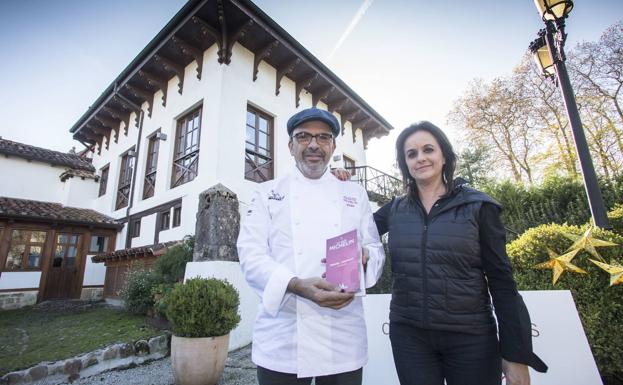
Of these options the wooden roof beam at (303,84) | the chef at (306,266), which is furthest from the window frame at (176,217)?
the chef at (306,266)

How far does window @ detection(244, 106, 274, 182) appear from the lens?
8316mm

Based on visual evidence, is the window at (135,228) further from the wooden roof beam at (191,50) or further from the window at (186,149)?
the wooden roof beam at (191,50)

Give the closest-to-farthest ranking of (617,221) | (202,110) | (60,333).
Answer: (617,221)
(60,333)
(202,110)

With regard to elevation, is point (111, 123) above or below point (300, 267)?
above

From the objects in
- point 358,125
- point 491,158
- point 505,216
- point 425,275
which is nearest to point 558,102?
point 491,158

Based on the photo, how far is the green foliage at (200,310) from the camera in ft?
12.9

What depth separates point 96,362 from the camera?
4.51 metres

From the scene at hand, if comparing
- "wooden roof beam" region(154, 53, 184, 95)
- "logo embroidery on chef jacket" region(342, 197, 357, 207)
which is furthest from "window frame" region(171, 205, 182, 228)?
"logo embroidery on chef jacket" region(342, 197, 357, 207)

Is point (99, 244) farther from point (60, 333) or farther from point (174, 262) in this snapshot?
point (174, 262)

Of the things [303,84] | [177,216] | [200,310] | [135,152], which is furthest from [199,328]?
[135,152]

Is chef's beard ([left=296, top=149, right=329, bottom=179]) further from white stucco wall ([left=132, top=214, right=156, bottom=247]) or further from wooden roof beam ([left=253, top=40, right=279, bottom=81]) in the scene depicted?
white stucco wall ([left=132, top=214, right=156, bottom=247])

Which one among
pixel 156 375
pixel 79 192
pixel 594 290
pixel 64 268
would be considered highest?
pixel 79 192

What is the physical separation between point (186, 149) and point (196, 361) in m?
6.45

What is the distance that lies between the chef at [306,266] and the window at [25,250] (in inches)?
543
